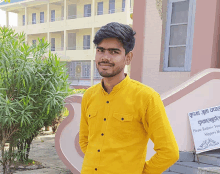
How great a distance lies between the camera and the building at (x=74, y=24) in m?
22.3

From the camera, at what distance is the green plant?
4422mm

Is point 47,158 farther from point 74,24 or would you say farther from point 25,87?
point 74,24

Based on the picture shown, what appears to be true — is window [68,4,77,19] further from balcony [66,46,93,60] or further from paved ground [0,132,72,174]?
paved ground [0,132,72,174]

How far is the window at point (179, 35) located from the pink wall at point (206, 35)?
0.61 meters

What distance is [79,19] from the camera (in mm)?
23188

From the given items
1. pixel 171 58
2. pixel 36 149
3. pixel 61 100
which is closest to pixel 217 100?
pixel 171 58

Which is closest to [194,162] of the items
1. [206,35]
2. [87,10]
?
[206,35]

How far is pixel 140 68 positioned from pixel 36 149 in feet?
12.8

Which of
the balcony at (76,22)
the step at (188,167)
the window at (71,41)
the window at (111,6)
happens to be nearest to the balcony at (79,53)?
the window at (71,41)

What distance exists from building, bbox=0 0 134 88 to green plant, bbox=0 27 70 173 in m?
16.7

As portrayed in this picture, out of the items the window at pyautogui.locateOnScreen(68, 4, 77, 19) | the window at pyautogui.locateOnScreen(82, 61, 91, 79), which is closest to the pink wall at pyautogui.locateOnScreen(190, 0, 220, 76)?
the window at pyautogui.locateOnScreen(82, 61, 91, 79)

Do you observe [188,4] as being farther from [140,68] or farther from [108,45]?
[108,45]

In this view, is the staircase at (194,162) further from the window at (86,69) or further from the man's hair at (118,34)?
the window at (86,69)

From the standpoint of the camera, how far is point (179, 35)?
5977 millimetres
